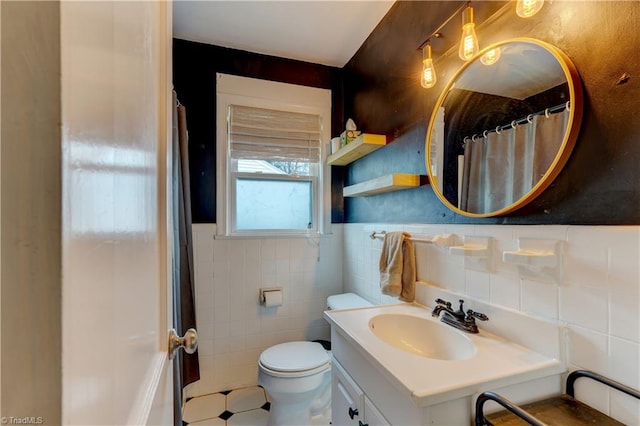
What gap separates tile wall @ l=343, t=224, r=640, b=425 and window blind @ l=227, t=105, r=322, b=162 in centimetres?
151

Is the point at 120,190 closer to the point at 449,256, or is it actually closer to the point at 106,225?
the point at 106,225

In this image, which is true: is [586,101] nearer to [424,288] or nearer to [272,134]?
[424,288]

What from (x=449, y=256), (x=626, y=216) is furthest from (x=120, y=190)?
(x=449, y=256)

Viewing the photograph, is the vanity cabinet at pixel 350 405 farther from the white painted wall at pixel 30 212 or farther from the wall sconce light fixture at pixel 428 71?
the wall sconce light fixture at pixel 428 71

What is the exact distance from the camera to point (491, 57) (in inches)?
41.0

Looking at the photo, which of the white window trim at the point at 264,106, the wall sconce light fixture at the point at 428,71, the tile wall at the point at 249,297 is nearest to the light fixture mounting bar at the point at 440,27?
the wall sconce light fixture at the point at 428,71

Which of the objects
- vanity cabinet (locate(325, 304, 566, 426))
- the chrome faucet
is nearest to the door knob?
vanity cabinet (locate(325, 304, 566, 426))

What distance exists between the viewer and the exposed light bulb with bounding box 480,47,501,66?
40.1 inches

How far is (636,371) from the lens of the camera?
2.18 ft

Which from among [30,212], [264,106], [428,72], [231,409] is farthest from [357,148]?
[231,409]

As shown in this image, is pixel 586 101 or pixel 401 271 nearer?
pixel 586 101

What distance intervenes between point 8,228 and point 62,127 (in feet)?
0.25

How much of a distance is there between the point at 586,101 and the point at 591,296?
527mm

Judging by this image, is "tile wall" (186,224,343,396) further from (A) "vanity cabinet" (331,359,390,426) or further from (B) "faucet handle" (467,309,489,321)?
(B) "faucet handle" (467,309,489,321)
